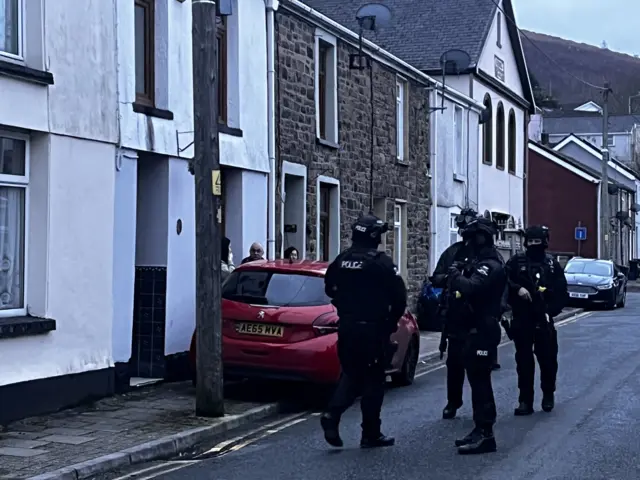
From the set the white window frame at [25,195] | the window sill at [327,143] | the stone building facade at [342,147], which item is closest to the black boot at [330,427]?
the white window frame at [25,195]

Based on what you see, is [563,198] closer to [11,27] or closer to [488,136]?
[488,136]

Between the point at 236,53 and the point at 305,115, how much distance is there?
2882 mm

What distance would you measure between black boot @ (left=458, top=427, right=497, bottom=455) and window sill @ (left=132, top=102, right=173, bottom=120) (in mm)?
5875

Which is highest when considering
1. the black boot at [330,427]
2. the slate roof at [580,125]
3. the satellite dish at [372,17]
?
the slate roof at [580,125]

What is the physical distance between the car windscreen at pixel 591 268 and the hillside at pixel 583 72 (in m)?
80.5

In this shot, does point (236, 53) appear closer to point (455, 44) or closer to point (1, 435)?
point (1, 435)

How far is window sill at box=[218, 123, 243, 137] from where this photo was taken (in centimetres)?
1519

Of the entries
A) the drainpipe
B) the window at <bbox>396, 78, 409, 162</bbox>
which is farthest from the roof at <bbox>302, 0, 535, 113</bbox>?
the drainpipe

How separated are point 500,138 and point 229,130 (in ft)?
69.4

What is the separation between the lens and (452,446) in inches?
375

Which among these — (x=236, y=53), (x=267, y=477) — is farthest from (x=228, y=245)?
(x=267, y=477)

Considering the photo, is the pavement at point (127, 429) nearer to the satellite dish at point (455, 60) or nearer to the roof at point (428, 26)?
the satellite dish at point (455, 60)

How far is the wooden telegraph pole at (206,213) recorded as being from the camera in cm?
1073

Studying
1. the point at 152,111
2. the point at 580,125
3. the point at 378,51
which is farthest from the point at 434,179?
the point at 580,125
